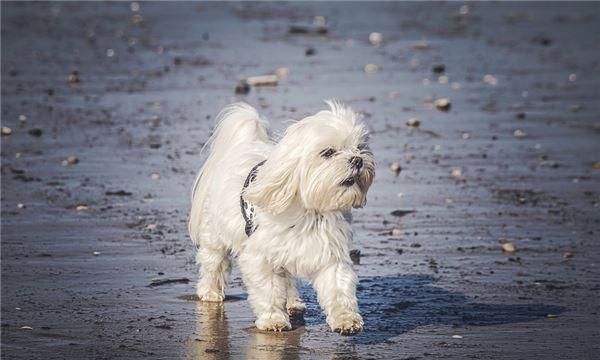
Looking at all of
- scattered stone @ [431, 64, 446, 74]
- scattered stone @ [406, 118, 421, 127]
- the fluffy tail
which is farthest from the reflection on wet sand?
scattered stone @ [431, 64, 446, 74]

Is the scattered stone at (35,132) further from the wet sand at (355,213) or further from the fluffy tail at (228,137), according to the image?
the fluffy tail at (228,137)

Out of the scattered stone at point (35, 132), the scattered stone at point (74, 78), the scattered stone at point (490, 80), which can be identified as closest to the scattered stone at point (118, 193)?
the scattered stone at point (35, 132)

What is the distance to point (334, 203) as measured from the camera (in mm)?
6945

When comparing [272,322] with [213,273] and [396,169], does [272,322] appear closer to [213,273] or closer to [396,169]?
[213,273]

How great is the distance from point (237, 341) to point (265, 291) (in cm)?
33

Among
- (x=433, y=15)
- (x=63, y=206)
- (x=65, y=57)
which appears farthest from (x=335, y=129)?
(x=433, y=15)

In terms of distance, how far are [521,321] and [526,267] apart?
1.39 metres

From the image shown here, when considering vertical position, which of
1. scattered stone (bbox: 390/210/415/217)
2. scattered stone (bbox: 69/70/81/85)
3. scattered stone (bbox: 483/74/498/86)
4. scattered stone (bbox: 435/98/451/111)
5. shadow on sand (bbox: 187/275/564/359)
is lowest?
shadow on sand (bbox: 187/275/564/359)

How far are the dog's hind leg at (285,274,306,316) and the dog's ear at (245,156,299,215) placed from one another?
88 cm

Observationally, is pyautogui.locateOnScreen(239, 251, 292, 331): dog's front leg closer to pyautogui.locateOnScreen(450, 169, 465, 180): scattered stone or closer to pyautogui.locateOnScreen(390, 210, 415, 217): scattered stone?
pyautogui.locateOnScreen(390, 210, 415, 217): scattered stone

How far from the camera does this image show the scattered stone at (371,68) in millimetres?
19594

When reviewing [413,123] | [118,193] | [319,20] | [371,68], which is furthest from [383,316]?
[319,20]

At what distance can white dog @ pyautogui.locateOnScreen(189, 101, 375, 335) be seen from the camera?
6883 millimetres

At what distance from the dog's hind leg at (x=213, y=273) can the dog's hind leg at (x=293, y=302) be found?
47 cm
